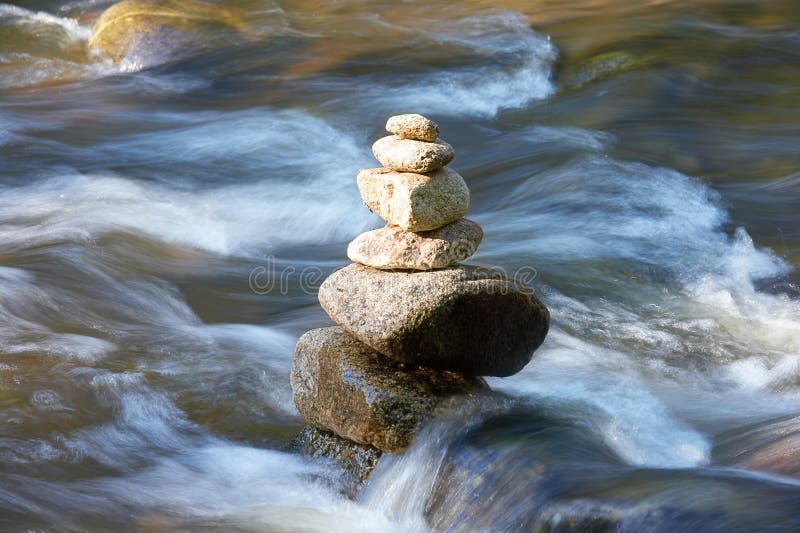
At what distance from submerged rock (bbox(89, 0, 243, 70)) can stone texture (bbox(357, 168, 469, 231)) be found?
10435mm

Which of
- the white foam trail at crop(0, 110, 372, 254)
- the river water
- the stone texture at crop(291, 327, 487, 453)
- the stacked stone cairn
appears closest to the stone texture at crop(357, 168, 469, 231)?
the stacked stone cairn

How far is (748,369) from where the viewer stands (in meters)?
7.05

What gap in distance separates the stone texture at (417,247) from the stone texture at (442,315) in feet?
0.19

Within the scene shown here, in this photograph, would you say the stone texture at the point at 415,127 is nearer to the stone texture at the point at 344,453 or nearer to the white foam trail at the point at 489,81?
the stone texture at the point at 344,453

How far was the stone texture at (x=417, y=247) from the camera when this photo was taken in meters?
5.71

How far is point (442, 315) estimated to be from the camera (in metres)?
5.61

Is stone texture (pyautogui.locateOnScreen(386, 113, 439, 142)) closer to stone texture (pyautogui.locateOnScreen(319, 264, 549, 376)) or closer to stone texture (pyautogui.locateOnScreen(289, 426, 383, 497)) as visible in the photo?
stone texture (pyautogui.locateOnScreen(319, 264, 549, 376))

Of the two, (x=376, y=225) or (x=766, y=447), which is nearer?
(x=766, y=447)

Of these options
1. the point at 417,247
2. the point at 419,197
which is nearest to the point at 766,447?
the point at 417,247

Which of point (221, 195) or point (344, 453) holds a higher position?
point (221, 195)

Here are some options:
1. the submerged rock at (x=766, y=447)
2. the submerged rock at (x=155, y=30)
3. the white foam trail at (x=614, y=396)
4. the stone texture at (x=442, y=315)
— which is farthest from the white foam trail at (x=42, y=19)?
the submerged rock at (x=766, y=447)

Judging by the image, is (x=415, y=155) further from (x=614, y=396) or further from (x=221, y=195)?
(x=221, y=195)

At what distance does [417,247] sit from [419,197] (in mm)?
285

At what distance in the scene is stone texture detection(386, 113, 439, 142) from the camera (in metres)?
5.73
